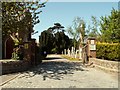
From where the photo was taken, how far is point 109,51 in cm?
2044

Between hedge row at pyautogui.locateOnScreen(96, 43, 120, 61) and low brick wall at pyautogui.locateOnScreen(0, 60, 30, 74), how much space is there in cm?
660

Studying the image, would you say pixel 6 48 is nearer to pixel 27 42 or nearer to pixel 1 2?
pixel 27 42

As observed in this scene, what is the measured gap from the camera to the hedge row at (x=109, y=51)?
19.8m

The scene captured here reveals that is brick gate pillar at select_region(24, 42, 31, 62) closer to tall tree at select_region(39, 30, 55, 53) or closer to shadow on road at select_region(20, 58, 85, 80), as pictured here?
shadow on road at select_region(20, 58, 85, 80)

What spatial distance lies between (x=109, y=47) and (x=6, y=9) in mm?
8902

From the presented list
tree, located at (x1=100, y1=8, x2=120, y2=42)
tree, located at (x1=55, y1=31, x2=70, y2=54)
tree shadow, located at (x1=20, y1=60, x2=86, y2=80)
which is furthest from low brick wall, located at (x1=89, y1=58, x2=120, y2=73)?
tree, located at (x1=55, y1=31, x2=70, y2=54)

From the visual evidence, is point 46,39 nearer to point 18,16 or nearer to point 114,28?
point 114,28

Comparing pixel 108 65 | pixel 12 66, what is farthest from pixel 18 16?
pixel 108 65

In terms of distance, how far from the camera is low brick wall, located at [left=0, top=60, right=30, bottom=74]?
1697cm

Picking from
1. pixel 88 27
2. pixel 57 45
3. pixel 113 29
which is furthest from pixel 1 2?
pixel 57 45

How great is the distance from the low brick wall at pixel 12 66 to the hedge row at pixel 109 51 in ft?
21.6

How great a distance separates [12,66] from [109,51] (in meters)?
8.14

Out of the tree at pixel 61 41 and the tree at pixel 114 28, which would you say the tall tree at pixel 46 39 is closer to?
the tree at pixel 61 41

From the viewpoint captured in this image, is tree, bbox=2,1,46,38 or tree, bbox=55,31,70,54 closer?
tree, bbox=2,1,46,38
